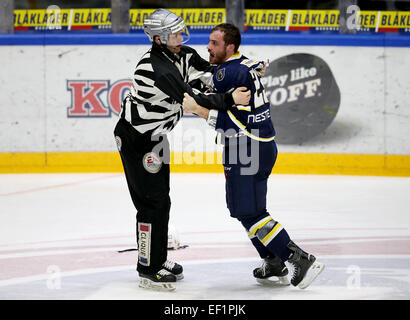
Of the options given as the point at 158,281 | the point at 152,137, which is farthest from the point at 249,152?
the point at 158,281

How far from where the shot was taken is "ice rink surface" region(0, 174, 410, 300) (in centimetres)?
398

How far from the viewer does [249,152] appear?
3865 millimetres

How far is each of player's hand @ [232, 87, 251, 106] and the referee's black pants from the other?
52 cm

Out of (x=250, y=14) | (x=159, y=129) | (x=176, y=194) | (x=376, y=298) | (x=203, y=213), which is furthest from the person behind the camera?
(x=250, y=14)

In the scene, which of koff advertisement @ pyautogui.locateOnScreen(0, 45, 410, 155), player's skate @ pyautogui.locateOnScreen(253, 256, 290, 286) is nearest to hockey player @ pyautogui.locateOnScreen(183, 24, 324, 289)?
player's skate @ pyautogui.locateOnScreen(253, 256, 290, 286)

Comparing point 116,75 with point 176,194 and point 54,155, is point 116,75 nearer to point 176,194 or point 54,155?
point 54,155

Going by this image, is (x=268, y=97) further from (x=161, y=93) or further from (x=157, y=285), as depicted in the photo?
(x=157, y=285)

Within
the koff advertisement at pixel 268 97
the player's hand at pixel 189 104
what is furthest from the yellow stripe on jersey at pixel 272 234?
the koff advertisement at pixel 268 97

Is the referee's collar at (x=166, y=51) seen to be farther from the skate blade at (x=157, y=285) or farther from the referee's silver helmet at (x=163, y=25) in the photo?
the skate blade at (x=157, y=285)

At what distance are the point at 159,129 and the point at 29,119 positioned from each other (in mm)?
5085

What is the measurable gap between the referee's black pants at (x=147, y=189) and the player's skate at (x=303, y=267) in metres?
0.70

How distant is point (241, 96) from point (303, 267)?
90cm

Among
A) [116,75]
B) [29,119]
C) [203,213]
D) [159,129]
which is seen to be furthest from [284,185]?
[159,129]

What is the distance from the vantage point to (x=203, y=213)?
634 cm
